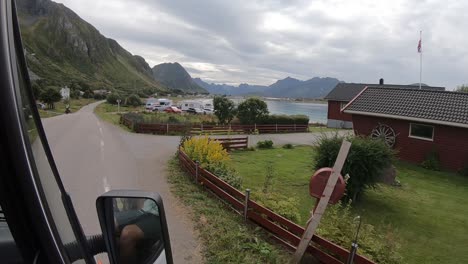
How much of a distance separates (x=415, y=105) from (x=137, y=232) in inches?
914

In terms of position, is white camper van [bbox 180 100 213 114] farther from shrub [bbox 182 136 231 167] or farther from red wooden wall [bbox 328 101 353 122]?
shrub [bbox 182 136 231 167]

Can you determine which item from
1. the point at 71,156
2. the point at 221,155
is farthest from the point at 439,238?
the point at 71,156

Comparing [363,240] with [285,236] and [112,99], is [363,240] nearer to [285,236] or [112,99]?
[285,236]

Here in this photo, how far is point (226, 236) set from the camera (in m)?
7.75

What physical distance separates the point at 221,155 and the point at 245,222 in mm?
4453

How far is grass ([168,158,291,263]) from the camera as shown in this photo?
6996mm

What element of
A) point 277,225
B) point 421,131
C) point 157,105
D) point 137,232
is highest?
point 137,232

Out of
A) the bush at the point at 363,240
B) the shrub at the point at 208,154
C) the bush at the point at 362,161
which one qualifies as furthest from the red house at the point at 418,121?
the bush at the point at 363,240

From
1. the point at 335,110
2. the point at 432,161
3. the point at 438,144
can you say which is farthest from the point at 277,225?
the point at 335,110

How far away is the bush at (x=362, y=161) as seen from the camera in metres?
11.6

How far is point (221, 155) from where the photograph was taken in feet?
42.9

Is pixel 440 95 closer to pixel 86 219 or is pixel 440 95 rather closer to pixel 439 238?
pixel 439 238

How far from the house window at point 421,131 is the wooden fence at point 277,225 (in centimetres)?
1455

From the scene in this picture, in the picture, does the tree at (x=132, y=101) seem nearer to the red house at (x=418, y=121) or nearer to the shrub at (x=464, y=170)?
the red house at (x=418, y=121)
